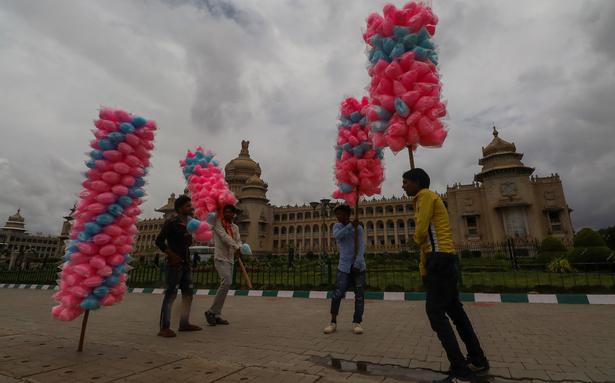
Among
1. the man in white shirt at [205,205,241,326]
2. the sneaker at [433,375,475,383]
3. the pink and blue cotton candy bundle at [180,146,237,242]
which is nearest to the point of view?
the sneaker at [433,375,475,383]

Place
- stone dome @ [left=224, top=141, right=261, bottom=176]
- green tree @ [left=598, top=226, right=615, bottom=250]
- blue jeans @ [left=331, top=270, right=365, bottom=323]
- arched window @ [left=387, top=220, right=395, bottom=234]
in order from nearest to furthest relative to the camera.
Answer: blue jeans @ [left=331, top=270, right=365, bottom=323], green tree @ [left=598, top=226, right=615, bottom=250], arched window @ [left=387, top=220, right=395, bottom=234], stone dome @ [left=224, top=141, right=261, bottom=176]

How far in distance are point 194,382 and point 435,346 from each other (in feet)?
8.67

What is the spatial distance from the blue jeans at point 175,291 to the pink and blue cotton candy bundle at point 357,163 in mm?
2609

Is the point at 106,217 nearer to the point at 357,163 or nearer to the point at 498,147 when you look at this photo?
the point at 357,163

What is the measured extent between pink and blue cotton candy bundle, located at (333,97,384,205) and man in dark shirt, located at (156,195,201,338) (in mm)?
2398

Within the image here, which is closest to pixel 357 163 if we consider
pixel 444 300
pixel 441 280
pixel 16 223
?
pixel 441 280

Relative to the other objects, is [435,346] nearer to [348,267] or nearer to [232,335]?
[348,267]

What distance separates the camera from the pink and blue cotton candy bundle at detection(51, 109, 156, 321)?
3.45 meters

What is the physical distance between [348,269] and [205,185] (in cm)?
296

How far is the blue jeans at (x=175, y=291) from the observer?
165 inches

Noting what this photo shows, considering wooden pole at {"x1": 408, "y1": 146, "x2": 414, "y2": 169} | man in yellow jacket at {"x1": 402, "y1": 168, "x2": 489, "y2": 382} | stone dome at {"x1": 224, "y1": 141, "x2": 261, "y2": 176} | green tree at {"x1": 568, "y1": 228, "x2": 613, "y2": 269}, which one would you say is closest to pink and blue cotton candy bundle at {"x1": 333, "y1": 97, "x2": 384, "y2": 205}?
wooden pole at {"x1": 408, "y1": 146, "x2": 414, "y2": 169}

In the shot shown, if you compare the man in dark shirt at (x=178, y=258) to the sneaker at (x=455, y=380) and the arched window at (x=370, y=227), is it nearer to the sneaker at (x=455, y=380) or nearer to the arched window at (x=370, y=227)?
the sneaker at (x=455, y=380)

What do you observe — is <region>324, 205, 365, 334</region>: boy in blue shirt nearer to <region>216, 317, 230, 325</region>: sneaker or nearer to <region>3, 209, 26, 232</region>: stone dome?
<region>216, 317, 230, 325</region>: sneaker

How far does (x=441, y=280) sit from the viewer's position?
277 centimetres
